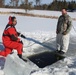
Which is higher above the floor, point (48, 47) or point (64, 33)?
point (64, 33)

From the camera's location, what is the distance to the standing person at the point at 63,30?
30.8 ft

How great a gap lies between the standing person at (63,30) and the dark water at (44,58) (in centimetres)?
40

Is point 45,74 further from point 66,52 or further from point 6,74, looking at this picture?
point 66,52

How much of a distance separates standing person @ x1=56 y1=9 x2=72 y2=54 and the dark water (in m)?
0.40

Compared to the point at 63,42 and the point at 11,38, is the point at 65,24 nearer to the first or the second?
the point at 63,42

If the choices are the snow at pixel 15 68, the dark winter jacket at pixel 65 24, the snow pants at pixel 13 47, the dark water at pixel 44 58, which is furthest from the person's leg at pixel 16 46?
the dark winter jacket at pixel 65 24

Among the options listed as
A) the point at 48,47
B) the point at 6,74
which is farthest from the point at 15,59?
the point at 48,47

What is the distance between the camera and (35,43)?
11.1 metres

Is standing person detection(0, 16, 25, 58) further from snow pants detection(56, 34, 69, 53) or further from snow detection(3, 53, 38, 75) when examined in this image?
snow pants detection(56, 34, 69, 53)

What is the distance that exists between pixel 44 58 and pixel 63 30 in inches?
50.5

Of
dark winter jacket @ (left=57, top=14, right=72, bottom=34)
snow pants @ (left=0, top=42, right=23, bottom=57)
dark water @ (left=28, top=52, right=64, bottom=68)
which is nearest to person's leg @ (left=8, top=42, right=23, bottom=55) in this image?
snow pants @ (left=0, top=42, right=23, bottom=57)

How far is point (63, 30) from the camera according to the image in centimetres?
948

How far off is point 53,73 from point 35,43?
13.7 ft

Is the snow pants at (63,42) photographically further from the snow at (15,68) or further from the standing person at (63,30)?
the snow at (15,68)
